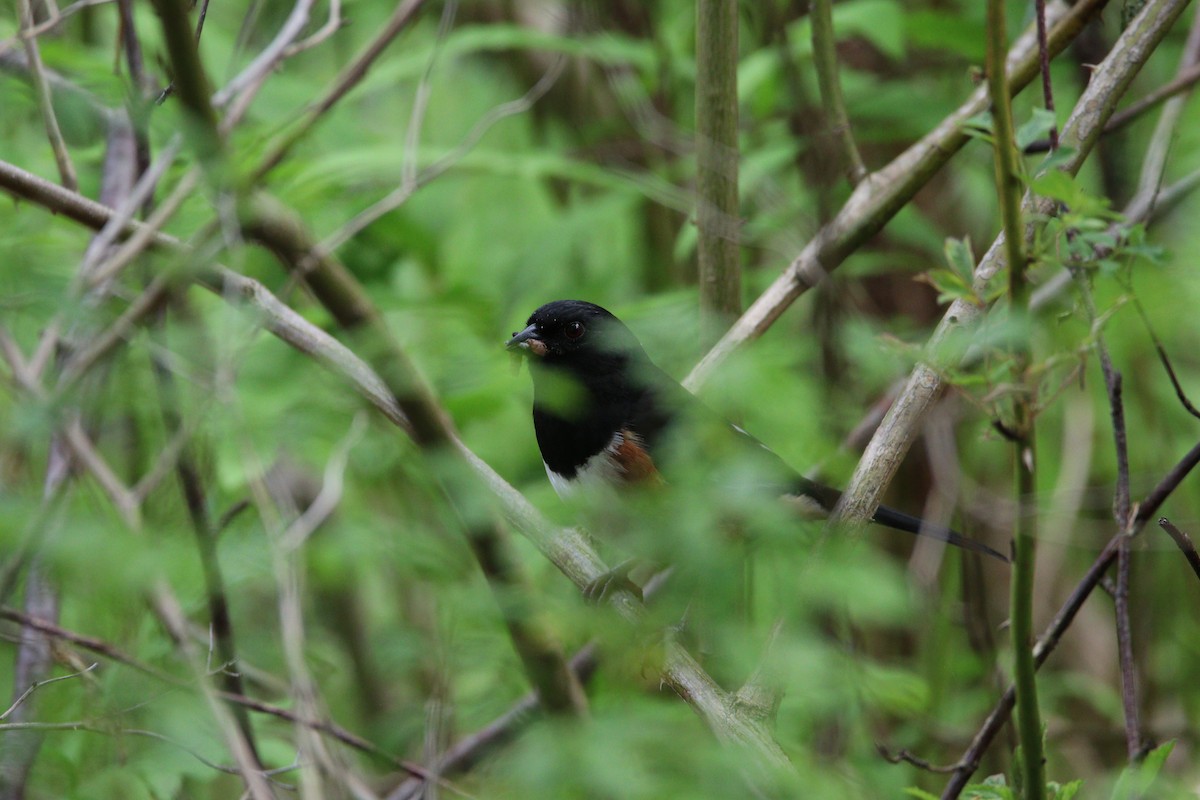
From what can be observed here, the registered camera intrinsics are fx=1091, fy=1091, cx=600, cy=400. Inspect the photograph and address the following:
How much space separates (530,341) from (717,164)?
0.66 metres

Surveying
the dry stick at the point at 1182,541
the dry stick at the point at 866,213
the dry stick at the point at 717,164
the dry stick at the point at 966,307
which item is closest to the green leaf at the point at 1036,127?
the dry stick at the point at 966,307

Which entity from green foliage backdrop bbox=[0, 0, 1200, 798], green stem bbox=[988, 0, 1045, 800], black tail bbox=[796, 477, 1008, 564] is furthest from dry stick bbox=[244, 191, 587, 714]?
black tail bbox=[796, 477, 1008, 564]

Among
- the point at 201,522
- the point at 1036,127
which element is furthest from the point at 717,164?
the point at 201,522

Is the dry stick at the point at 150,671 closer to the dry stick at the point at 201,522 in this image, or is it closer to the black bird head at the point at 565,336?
the dry stick at the point at 201,522

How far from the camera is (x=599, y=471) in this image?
2797 mm

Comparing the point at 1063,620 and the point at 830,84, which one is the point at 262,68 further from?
the point at 1063,620

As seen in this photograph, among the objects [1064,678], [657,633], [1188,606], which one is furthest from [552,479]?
[1188,606]

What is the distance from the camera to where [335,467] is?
232 centimetres

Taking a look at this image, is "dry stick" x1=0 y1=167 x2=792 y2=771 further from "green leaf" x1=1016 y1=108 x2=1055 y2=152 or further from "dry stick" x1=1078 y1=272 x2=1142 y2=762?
"green leaf" x1=1016 y1=108 x2=1055 y2=152

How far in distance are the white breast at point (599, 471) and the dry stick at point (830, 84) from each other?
0.91m

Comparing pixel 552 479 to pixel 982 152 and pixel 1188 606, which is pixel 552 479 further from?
pixel 1188 606

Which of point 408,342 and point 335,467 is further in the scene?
point 408,342

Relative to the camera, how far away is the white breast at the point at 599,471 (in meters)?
→ 2.73

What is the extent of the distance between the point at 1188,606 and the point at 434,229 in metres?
3.50
